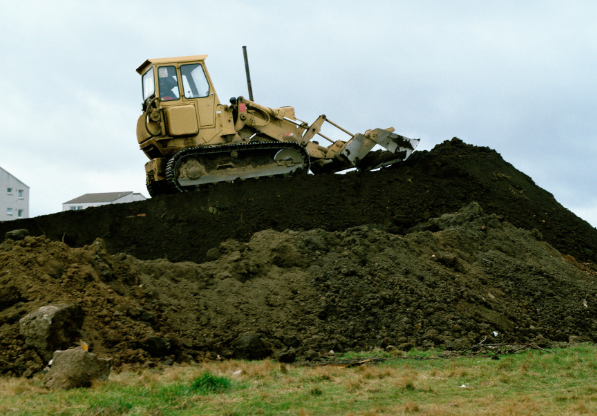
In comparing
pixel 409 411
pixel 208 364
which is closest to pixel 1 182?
pixel 208 364

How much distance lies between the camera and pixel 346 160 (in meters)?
19.5

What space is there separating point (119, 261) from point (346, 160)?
984cm

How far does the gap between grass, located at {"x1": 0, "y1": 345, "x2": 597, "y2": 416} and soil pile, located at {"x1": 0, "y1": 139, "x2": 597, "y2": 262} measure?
6.66 m

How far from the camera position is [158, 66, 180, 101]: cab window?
56.5 feet

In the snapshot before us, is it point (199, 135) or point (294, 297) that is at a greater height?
point (199, 135)

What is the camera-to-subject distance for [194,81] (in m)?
17.5

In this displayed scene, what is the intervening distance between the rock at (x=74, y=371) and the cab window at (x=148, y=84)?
1133 centimetres

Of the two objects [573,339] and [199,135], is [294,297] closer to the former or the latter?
[573,339]

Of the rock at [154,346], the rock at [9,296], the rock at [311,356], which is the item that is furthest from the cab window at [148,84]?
the rock at [311,356]

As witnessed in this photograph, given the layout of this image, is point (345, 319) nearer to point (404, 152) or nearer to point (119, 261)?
point (119, 261)

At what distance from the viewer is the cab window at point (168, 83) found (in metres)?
17.2

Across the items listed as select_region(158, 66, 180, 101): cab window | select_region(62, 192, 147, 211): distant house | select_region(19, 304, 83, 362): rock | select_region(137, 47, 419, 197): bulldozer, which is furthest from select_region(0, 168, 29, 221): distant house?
select_region(19, 304, 83, 362): rock

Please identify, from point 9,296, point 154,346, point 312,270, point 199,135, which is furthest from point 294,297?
point 199,135

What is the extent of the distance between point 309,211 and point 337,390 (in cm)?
898
